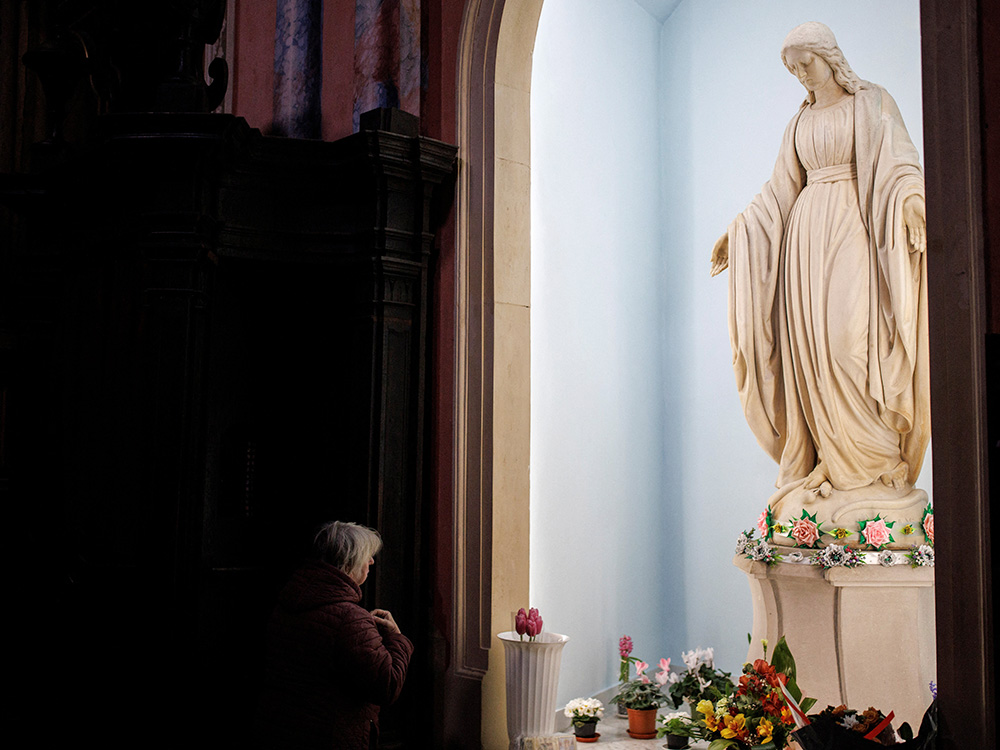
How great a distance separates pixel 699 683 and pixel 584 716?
631mm

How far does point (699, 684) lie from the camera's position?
505 centimetres

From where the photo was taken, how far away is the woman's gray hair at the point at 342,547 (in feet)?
9.79

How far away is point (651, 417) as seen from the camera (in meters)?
6.84

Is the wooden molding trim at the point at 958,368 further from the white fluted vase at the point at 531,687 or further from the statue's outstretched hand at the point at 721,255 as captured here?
the statue's outstretched hand at the point at 721,255

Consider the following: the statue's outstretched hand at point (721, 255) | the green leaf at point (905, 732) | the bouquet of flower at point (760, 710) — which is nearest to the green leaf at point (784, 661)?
the bouquet of flower at point (760, 710)

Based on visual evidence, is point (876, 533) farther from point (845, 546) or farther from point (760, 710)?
point (760, 710)

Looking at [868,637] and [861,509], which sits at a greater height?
[861,509]

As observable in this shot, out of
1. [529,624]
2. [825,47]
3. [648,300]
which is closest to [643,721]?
[529,624]

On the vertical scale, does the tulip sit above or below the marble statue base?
below

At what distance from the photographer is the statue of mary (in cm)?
418

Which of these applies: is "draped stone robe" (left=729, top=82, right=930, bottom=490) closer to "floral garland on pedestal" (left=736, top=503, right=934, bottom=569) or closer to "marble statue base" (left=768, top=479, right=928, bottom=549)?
"marble statue base" (left=768, top=479, right=928, bottom=549)

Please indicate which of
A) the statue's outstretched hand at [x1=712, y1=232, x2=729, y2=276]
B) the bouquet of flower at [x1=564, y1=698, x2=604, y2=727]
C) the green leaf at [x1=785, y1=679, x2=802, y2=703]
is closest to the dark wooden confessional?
the bouquet of flower at [x1=564, y1=698, x2=604, y2=727]

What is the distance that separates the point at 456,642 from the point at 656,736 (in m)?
1.39

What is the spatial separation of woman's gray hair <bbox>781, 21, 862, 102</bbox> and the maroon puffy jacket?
3241mm
